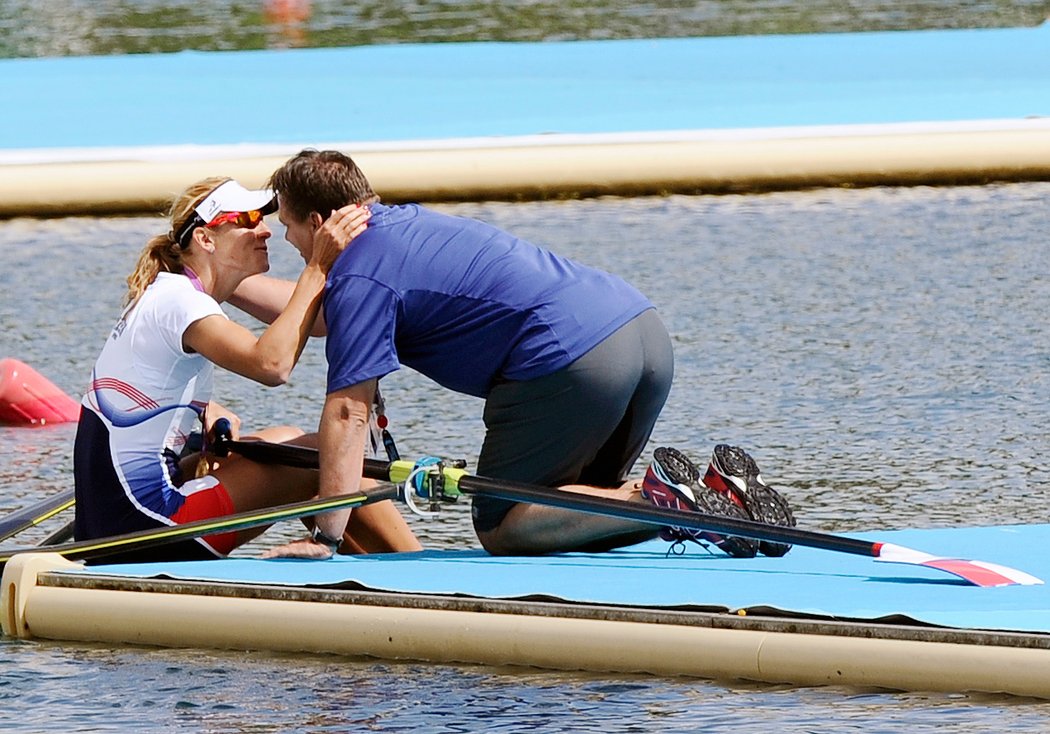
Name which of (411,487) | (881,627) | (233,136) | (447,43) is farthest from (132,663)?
(447,43)

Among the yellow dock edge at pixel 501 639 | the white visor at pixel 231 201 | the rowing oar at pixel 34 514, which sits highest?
the white visor at pixel 231 201

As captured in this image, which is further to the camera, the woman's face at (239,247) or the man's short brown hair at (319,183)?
the woman's face at (239,247)

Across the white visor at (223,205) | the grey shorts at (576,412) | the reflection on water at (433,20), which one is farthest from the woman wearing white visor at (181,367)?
the reflection on water at (433,20)

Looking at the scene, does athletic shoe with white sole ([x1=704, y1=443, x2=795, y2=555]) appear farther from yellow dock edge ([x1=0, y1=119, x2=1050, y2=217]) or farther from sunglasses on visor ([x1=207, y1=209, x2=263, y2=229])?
yellow dock edge ([x1=0, y1=119, x2=1050, y2=217])

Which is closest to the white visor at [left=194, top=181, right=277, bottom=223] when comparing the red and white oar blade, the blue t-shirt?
the blue t-shirt

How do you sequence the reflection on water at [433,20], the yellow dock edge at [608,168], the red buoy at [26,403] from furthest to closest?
the reflection on water at [433,20]
the yellow dock edge at [608,168]
the red buoy at [26,403]

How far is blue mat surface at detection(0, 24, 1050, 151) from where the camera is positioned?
13141 mm

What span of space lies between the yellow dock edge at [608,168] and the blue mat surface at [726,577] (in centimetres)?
661

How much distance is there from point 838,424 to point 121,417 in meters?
3.08

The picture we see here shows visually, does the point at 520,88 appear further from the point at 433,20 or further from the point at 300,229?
the point at 300,229

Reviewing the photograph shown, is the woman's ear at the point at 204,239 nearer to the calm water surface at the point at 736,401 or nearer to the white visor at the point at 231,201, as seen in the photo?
the white visor at the point at 231,201

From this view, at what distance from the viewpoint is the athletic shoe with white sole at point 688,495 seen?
518cm

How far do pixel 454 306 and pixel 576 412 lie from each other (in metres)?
0.39

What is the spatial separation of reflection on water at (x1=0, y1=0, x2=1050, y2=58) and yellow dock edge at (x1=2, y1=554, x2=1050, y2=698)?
12013mm
